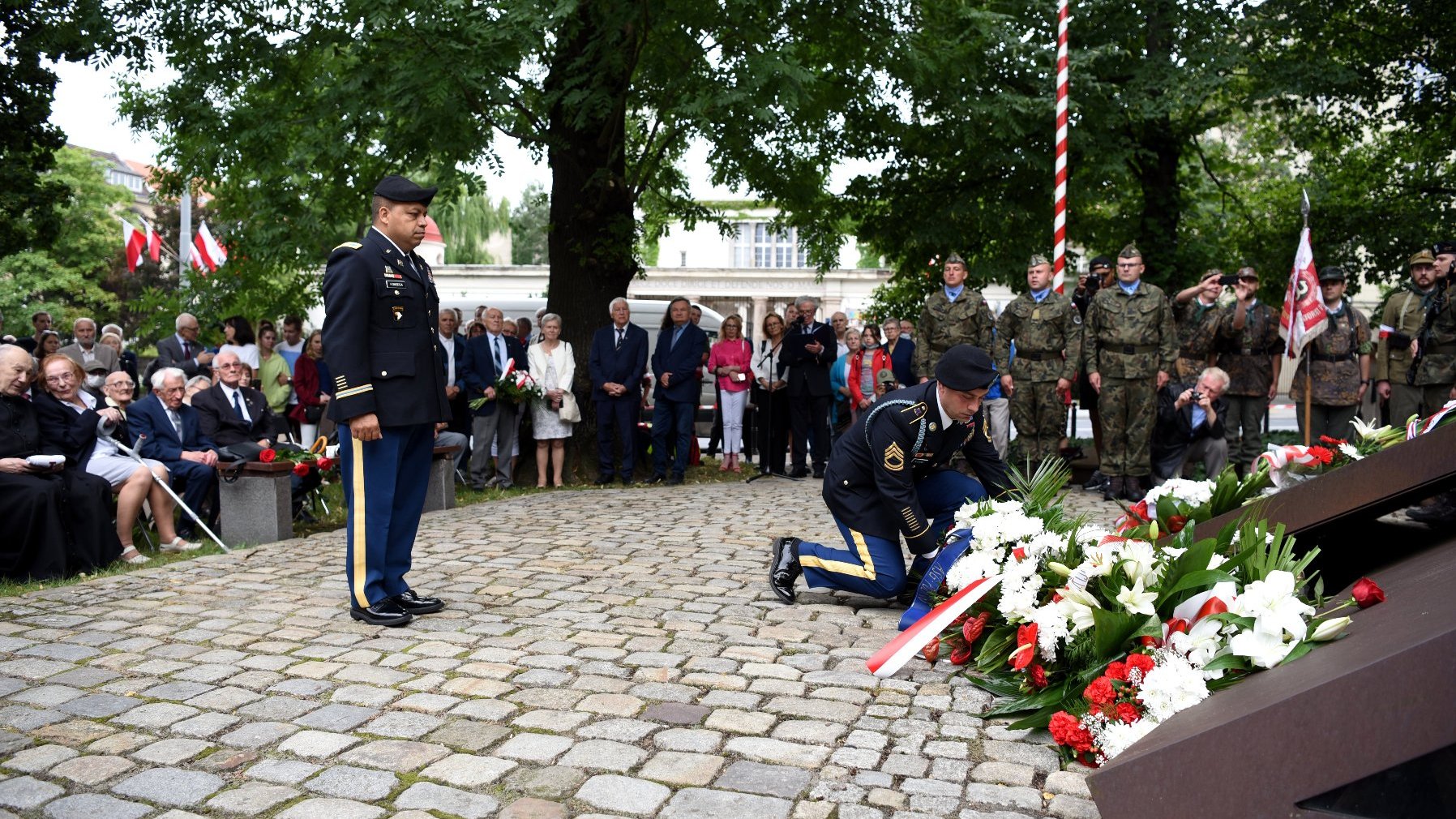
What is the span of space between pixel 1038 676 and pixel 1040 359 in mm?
7236

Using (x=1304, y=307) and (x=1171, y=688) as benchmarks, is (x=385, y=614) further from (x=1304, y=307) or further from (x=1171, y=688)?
(x=1304, y=307)

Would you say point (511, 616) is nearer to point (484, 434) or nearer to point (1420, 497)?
point (1420, 497)

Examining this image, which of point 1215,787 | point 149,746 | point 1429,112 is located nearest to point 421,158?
point 149,746

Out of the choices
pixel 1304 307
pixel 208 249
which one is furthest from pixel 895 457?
pixel 208 249

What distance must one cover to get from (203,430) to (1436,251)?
10.9m

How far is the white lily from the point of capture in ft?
14.1

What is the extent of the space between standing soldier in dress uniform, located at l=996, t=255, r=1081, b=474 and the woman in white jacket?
4546 millimetres

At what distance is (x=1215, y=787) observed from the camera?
9.61 ft

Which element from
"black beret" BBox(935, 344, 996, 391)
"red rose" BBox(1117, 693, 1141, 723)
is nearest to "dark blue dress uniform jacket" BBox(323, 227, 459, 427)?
"black beret" BBox(935, 344, 996, 391)

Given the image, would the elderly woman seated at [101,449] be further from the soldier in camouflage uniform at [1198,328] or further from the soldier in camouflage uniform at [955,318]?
the soldier in camouflage uniform at [1198,328]

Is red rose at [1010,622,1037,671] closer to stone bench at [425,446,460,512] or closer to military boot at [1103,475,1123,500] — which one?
military boot at [1103,475,1123,500]

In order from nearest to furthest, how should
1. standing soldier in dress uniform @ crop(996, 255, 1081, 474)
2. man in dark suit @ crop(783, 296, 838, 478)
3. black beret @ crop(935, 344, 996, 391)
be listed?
1. black beret @ crop(935, 344, 996, 391)
2. standing soldier in dress uniform @ crop(996, 255, 1081, 474)
3. man in dark suit @ crop(783, 296, 838, 478)

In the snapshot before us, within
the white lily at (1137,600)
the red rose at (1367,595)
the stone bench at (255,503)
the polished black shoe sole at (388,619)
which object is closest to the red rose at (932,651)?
the white lily at (1137,600)

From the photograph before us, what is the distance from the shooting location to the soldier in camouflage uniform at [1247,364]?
38.9 feet
